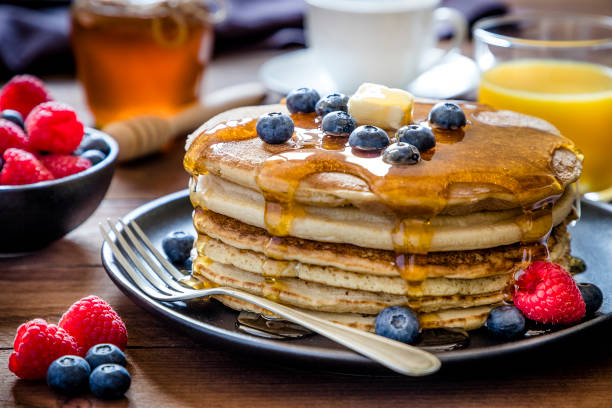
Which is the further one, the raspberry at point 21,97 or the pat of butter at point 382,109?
the raspberry at point 21,97

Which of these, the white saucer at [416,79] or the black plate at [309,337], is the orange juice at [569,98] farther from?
the white saucer at [416,79]

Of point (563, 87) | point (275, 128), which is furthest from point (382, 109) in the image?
point (563, 87)

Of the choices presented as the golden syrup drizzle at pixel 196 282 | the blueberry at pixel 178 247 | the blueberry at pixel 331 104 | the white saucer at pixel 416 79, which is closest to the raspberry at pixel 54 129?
the blueberry at pixel 178 247

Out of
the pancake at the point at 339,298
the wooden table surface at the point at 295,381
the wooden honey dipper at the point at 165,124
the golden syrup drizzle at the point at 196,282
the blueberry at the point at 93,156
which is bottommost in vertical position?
the wooden honey dipper at the point at 165,124

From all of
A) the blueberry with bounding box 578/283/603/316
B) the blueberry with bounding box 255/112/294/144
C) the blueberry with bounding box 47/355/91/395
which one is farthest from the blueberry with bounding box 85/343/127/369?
the blueberry with bounding box 578/283/603/316

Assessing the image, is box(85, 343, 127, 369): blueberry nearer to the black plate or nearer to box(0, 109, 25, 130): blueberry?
the black plate
